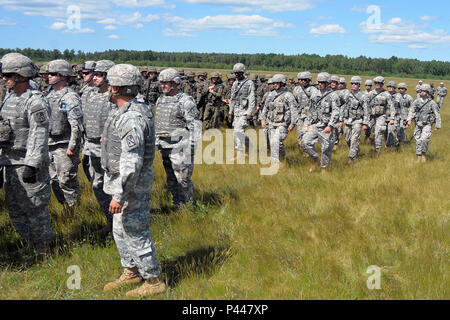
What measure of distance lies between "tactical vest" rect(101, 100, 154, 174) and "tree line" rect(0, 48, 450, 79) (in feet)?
370

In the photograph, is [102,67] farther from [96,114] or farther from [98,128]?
[98,128]

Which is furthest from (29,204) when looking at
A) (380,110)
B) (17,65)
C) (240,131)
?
(380,110)

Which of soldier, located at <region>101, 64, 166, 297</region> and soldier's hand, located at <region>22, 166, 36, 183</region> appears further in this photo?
soldier's hand, located at <region>22, 166, 36, 183</region>

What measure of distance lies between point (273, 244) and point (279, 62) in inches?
5375

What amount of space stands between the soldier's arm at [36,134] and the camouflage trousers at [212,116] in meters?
11.5

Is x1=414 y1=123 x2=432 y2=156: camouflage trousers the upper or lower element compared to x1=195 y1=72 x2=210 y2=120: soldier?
lower

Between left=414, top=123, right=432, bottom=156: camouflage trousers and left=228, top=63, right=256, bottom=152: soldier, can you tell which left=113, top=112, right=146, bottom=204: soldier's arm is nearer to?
left=228, top=63, right=256, bottom=152: soldier

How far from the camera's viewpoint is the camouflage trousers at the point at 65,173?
624 centimetres

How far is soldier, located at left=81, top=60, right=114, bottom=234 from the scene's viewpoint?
577 cm

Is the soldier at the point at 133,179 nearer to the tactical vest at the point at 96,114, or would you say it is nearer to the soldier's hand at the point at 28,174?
the soldier's hand at the point at 28,174

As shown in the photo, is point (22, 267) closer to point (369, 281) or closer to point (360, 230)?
point (369, 281)

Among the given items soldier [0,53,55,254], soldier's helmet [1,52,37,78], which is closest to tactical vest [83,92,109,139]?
soldier [0,53,55,254]
